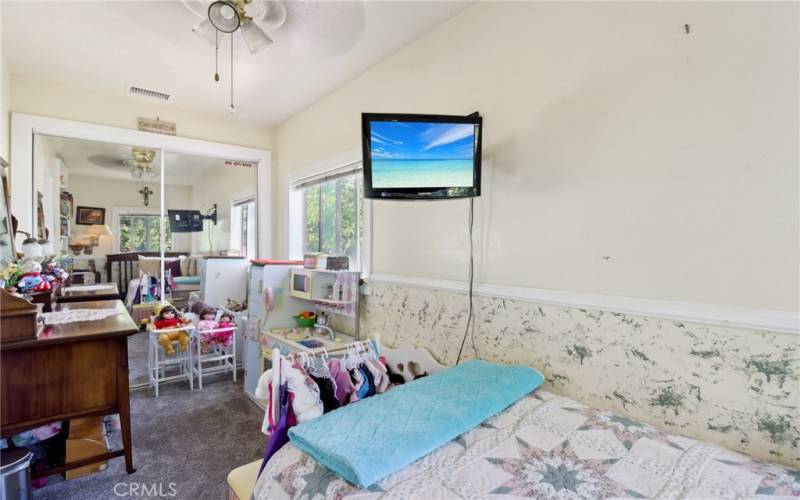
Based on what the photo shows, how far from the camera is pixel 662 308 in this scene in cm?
138

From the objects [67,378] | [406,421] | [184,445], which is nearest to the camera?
[406,421]

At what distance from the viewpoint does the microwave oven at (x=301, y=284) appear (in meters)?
2.89

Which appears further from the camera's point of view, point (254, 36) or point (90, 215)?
point (90, 215)

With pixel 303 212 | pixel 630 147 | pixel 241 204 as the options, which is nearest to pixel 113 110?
pixel 241 204

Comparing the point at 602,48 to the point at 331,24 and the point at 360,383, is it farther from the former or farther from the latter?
the point at 360,383

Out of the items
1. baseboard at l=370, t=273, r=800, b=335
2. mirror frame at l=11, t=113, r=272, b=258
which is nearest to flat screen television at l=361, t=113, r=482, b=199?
baseboard at l=370, t=273, r=800, b=335

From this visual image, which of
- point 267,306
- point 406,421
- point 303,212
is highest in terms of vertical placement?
point 303,212

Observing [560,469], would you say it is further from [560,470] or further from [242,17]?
[242,17]

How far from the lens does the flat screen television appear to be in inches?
71.9

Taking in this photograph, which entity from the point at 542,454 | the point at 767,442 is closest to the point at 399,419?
the point at 542,454

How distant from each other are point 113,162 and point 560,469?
4.22 m

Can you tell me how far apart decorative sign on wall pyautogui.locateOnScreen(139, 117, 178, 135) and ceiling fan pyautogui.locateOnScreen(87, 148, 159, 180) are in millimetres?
200

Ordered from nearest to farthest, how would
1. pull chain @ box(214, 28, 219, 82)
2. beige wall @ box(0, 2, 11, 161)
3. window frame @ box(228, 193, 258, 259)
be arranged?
pull chain @ box(214, 28, 219, 82), beige wall @ box(0, 2, 11, 161), window frame @ box(228, 193, 258, 259)

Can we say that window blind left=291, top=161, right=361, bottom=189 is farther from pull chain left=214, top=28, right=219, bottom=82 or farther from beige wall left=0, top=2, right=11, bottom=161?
beige wall left=0, top=2, right=11, bottom=161
